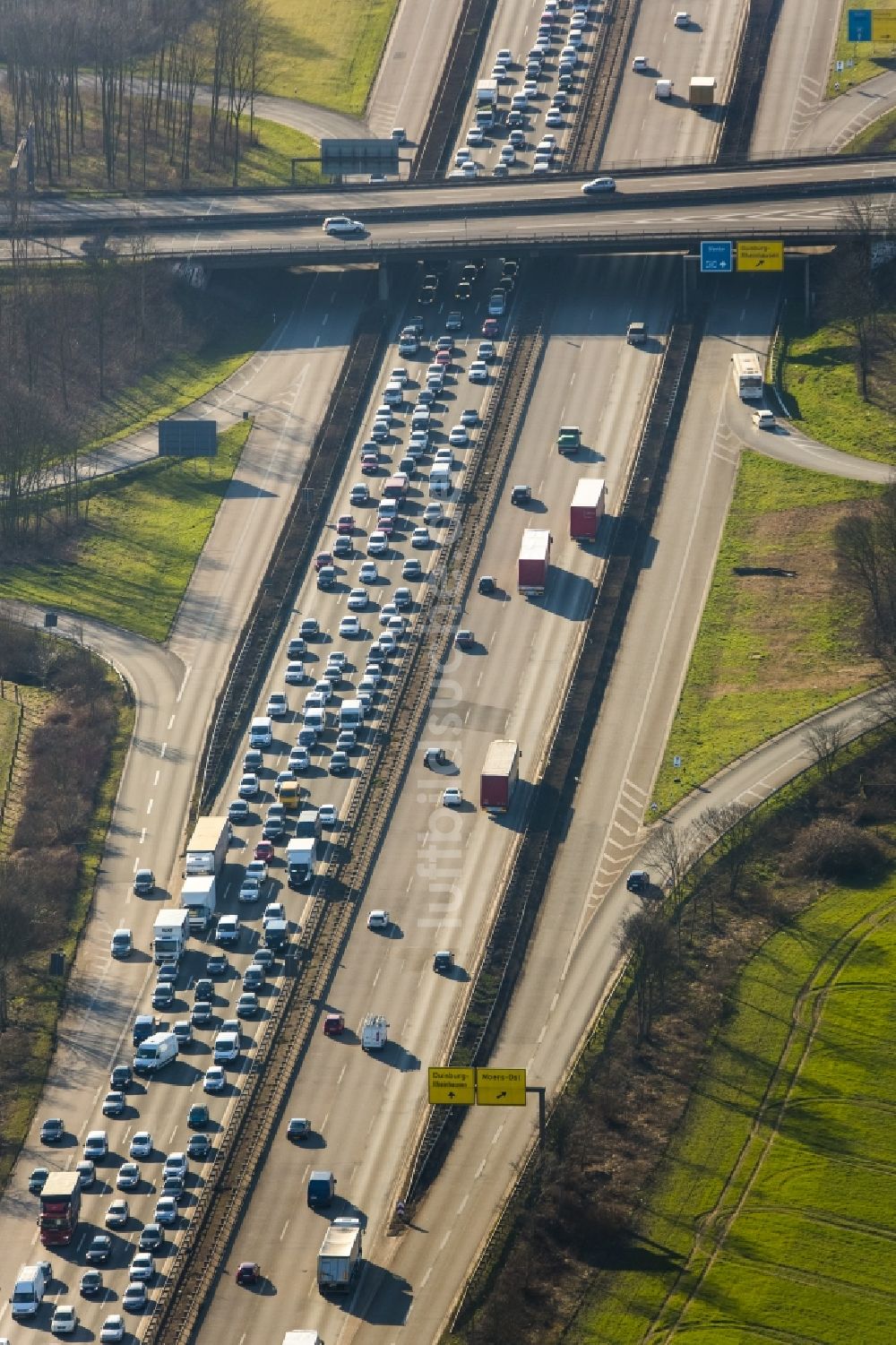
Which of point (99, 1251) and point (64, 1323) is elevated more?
point (99, 1251)

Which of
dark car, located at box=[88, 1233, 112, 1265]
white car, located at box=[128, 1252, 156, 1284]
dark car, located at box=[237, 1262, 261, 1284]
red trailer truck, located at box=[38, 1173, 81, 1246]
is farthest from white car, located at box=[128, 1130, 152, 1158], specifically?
dark car, located at box=[237, 1262, 261, 1284]

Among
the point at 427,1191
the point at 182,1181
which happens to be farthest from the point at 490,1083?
the point at 182,1181

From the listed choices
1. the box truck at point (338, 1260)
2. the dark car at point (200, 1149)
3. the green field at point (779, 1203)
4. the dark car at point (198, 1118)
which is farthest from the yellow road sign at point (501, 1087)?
the dark car at point (198, 1118)

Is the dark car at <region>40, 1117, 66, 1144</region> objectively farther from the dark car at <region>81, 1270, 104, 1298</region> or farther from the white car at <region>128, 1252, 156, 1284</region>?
the dark car at <region>81, 1270, 104, 1298</region>

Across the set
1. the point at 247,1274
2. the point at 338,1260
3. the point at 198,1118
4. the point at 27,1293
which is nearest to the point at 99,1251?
the point at 27,1293

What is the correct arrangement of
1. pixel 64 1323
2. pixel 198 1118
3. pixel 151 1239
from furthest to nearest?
pixel 198 1118 → pixel 151 1239 → pixel 64 1323

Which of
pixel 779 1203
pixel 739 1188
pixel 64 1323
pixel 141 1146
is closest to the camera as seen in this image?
pixel 64 1323

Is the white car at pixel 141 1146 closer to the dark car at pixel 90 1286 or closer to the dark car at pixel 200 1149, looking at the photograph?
the dark car at pixel 200 1149

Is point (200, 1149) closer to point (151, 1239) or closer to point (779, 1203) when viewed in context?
A: point (151, 1239)
